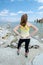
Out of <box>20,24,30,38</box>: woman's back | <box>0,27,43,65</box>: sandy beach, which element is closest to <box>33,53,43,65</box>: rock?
<box>0,27,43,65</box>: sandy beach

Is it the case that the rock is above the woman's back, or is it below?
below

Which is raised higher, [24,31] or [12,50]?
[24,31]

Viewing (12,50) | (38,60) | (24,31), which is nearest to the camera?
(24,31)

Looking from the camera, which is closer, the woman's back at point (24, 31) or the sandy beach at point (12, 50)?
the woman's back at point (24, 31)

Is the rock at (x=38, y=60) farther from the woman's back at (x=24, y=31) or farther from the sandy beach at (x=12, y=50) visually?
the woman's back at (x=24, y=31)

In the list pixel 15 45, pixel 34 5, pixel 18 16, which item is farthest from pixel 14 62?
pixel 34 5

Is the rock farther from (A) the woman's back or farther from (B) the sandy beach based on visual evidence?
(A) the woman's back

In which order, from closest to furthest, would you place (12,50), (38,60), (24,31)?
(24,31) → (38,60) → (12,50)

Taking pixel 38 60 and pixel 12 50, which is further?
pixel 12 50

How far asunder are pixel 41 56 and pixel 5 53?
1.03 ft

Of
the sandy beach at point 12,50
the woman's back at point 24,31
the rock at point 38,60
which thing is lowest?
the rock at point 38,60

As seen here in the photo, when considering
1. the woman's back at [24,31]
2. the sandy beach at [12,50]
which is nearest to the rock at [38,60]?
the sandy beach at [12,50]

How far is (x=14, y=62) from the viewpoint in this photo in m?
1.07

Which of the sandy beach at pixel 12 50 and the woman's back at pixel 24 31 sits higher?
the woman's back at pixel 24 31
